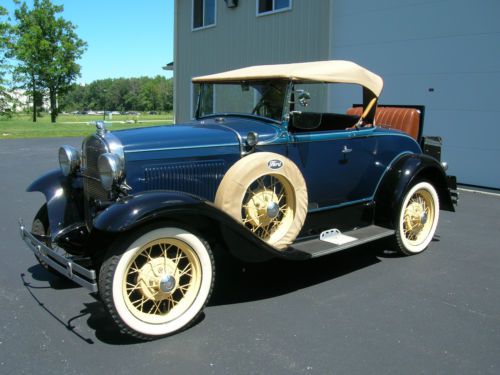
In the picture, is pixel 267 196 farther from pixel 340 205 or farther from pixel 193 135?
pixel 340 205

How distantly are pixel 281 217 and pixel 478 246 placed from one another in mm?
2585

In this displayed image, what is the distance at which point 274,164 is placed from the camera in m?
3.59

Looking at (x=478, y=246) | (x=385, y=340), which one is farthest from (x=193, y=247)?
(x=478, y=246)

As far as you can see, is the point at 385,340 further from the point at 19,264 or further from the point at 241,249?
the point at 19,264

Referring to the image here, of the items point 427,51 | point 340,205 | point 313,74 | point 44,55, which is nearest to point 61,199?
point 313,74

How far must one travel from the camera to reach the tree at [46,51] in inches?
1811

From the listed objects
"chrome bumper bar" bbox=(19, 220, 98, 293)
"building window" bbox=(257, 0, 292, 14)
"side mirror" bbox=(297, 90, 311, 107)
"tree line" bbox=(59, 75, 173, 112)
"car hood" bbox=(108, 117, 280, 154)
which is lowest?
"chrome bumper bar" bbox=(19, 220, 98, 293)

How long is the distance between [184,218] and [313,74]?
1.78 m

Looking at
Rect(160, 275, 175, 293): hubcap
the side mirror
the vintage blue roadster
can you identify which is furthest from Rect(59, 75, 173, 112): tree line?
Rect(160, 275, 175, 293): hubcap

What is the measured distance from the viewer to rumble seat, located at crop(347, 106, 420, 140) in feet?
→ 18.0

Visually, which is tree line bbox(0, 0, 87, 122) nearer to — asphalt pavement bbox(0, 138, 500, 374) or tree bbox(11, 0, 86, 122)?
tree bbox(11, 0, 86, 122)

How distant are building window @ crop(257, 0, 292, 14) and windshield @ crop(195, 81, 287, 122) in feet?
25.7

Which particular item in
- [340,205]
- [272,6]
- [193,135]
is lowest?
[340,205]

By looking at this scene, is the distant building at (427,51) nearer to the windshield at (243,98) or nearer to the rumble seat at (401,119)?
the rumble seat at (401,119)
